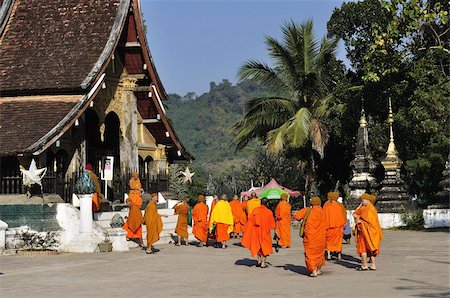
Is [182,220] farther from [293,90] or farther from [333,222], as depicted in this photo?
[293,90]

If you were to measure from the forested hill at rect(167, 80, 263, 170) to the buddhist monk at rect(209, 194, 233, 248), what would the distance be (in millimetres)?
107064

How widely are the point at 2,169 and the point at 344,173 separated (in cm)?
2298

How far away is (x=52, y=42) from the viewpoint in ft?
82.1

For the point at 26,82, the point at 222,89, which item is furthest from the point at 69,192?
the point at 222,89

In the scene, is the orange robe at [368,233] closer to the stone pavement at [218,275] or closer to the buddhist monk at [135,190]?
the stone pavement at [218,275]

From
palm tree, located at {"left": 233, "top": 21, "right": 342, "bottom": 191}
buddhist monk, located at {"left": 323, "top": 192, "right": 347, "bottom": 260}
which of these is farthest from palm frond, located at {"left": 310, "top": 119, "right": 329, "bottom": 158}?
buddhist monk, located at {"left": 323, "top": 192, "right": 347, "bottom": 260}

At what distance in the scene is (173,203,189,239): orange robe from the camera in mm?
23656

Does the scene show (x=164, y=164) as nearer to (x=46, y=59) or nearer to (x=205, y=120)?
(x=46, y=59)

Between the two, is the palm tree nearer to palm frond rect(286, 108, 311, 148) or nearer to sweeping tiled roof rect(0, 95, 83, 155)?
palm frond rect(286, 108, 311, 148)

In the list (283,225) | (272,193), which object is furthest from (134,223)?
(272,193)

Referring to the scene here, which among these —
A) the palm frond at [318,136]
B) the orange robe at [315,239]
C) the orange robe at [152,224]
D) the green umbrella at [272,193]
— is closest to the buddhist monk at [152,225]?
the orange robe at [152,224]

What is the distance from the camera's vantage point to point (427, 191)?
36594mm

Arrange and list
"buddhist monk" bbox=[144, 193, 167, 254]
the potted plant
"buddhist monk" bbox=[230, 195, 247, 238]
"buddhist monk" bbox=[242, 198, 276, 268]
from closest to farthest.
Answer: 1. "buddhist monk" bbox=[242, 198, 276, 268]
2. the potted plant
3. "buddhist monk" bbox=[144, 193, 167, 254]
4. "buddhist monk" bbox=[230, 195, 247, 238]

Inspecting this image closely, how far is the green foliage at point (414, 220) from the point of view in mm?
29184
